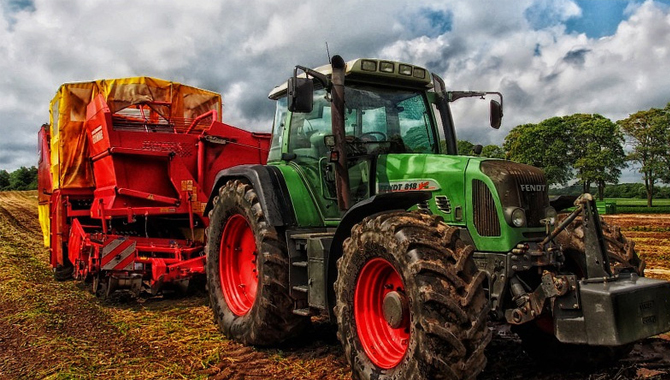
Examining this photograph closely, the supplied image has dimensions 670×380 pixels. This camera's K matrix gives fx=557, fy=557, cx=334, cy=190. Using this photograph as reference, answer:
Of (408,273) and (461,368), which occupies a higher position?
(408,273)

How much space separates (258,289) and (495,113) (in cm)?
289

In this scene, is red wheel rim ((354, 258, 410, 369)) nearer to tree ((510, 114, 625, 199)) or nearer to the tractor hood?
the tractor hood

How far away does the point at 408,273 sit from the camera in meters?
3.59

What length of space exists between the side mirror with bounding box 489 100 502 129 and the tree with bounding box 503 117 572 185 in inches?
1804

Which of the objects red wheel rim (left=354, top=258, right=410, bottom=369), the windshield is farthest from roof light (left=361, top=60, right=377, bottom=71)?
red wheel rim (left=354, top=258, right=410, bottom=369)

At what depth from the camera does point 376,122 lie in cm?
523

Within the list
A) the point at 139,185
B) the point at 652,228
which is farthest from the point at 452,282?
the point at 652,228

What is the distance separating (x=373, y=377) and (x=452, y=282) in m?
0.97

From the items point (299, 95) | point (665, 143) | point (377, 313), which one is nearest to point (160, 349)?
point (377, 313)

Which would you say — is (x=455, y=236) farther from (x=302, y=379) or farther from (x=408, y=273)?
(x=302, y=379)

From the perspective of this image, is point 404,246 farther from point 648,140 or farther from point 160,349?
point 648,140

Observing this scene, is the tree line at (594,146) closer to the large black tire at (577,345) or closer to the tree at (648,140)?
the tree at (648,140)

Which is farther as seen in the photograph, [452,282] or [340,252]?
[340,252]

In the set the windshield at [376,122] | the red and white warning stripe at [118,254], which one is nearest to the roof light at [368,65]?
the windshield at [376,122]
